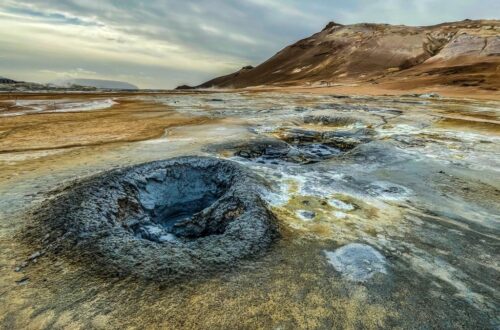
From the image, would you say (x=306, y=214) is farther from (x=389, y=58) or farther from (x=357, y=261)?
(x=389, y=58)

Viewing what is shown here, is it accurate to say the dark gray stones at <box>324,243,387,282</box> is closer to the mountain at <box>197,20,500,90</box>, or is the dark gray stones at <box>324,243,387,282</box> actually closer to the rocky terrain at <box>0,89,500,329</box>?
the rocky terrain at <box>0,89,500,329</box>

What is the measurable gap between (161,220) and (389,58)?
60.5m

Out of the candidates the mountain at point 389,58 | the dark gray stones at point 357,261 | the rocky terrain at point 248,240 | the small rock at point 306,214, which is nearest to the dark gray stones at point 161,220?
the rocky terrain at point 248,240

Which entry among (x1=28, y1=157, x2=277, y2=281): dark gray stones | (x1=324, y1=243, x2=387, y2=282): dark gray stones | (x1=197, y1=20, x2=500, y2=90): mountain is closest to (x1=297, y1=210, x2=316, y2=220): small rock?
(x1=28, y1=157, x2=277, y2=281): dark gray stones

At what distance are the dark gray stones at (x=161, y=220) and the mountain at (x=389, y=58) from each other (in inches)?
1385

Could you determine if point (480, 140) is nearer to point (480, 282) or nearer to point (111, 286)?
point (480, 282)

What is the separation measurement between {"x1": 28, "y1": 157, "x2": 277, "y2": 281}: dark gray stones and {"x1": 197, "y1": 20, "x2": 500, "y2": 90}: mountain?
115 feet

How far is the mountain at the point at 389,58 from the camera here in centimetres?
4059

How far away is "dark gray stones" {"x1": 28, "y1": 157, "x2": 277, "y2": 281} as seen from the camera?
2973 millimetres

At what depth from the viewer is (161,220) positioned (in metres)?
4.96

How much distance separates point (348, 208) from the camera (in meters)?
4.18

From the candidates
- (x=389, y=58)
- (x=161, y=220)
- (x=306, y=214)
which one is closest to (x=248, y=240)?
(x=306, y=214)

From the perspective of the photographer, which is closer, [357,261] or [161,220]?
[357,261]

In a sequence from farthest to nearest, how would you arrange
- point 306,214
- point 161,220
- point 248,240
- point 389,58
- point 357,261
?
point 389,58 < point 161,220 < point 306,214 < point 248,240 < point 357,261
